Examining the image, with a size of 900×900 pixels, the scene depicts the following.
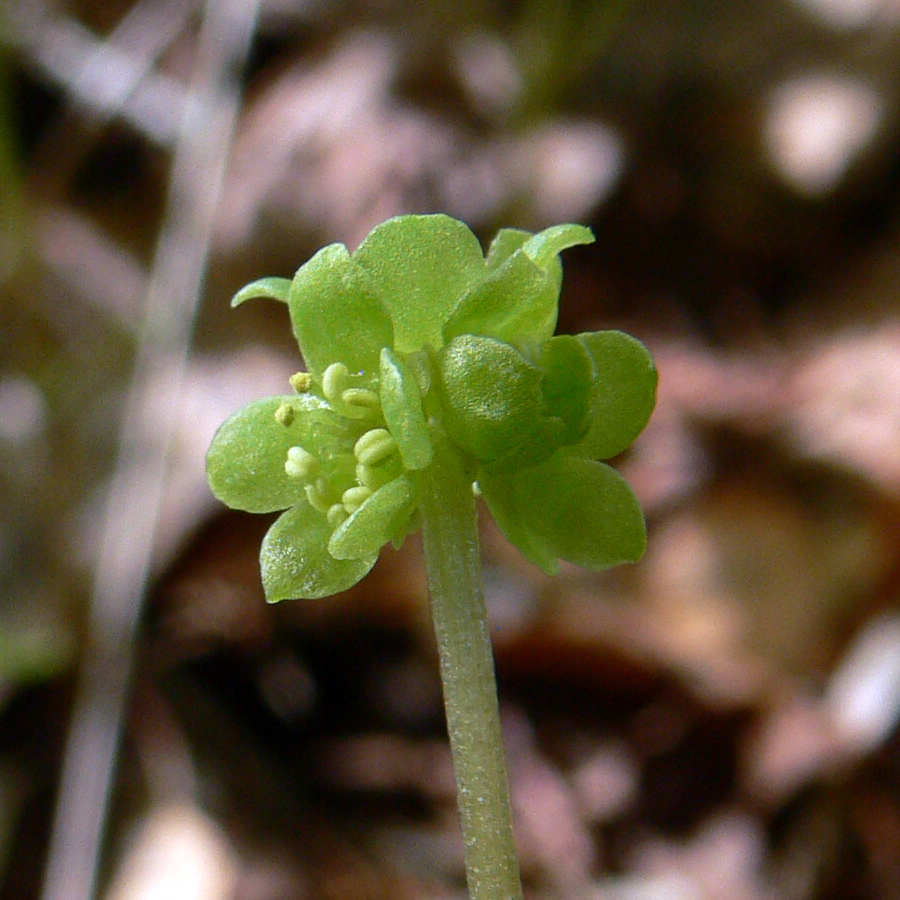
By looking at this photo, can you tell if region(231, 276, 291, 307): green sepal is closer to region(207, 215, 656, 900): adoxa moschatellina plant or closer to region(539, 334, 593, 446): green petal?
region(207, 215, 656, 900): adoxa moschatellina plant

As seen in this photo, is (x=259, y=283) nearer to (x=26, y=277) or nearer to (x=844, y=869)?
(x=844, y=869)

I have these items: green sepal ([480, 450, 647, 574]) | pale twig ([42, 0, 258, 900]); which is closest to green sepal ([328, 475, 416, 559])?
green sepal ([480, 450, 647, 574])

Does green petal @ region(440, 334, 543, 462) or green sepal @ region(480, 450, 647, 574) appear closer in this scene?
green petal @ region(440, 334, 543, 462)

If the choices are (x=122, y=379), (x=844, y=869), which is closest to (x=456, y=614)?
(x=844, y=869)

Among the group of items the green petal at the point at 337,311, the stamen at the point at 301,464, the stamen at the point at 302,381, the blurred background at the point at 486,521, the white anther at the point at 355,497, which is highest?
the blurred background at the point at 486,521

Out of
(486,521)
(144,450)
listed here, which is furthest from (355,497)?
(144,450)

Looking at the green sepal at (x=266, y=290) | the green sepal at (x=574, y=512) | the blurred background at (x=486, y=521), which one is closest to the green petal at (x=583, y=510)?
the green sepal at (x=574, y=512)

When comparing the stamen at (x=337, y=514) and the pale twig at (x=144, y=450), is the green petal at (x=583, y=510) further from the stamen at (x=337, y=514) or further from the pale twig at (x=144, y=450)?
the pale twig at (x=144, y=450)
